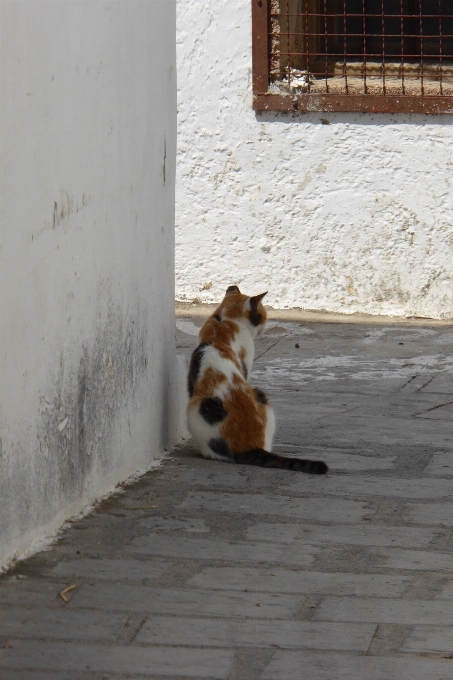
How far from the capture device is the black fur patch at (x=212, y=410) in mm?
4688

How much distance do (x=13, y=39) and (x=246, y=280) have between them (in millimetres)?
6140

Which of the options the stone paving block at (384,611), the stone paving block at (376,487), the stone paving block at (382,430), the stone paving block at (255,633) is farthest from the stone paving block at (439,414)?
the stone paving block at (255,633)

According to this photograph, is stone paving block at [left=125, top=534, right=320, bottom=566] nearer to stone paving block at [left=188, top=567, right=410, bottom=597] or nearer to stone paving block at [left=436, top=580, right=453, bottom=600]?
stone paving block at [left=188, top=567, right=410, bottom=597]

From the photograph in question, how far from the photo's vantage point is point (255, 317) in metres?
5.53

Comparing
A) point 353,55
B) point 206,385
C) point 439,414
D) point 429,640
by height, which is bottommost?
point 429,640

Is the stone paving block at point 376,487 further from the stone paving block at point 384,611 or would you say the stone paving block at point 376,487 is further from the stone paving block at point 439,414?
the stone paving block at point 439,414

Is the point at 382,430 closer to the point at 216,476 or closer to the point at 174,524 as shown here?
the point at 216,476

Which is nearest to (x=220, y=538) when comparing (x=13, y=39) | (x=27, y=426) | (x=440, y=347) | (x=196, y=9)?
(x=27, y=426)

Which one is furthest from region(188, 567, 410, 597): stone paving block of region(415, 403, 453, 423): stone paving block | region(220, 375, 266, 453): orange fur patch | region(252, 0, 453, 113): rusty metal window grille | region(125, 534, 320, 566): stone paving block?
region(252, 0, 453, 113): rusty metal window grille

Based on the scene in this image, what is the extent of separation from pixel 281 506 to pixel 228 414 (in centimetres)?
70

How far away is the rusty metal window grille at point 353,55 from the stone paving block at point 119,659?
674cm

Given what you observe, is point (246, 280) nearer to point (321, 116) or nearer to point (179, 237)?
point (179, 237)

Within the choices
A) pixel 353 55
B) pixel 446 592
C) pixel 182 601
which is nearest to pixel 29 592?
pixel 182 601

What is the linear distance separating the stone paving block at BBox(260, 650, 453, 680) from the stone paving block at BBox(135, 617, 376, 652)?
0.21 ft
